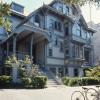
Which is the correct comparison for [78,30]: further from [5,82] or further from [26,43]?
[5,82]

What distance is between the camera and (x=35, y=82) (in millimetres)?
24203

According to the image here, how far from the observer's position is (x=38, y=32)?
3044 centimetres

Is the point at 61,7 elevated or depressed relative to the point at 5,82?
elevated

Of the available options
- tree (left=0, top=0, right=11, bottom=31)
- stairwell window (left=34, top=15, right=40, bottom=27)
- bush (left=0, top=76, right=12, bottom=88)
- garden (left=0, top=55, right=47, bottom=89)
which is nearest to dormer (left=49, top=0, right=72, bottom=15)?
Answer: stairwell window (left=34, top=15, right=40, bottom=27)

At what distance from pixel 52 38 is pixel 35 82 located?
12.4 meters

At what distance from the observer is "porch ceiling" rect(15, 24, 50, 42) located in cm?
2816

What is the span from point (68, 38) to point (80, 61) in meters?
4.17

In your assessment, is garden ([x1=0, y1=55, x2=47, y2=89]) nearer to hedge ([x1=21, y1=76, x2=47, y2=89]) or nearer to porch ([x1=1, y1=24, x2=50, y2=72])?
hedge ([x1=21, y1=76, x2=47, y2=89])

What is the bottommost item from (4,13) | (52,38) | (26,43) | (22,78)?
(22,78)

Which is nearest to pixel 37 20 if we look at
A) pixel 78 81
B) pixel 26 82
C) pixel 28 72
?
pixel 78 81

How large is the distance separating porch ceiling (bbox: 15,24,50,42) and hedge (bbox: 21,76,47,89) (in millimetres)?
6059

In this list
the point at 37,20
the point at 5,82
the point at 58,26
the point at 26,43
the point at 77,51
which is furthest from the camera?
the point at 77,51

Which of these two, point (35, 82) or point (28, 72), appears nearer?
point (35, 82)

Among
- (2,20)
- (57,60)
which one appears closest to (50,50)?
(57,60)
